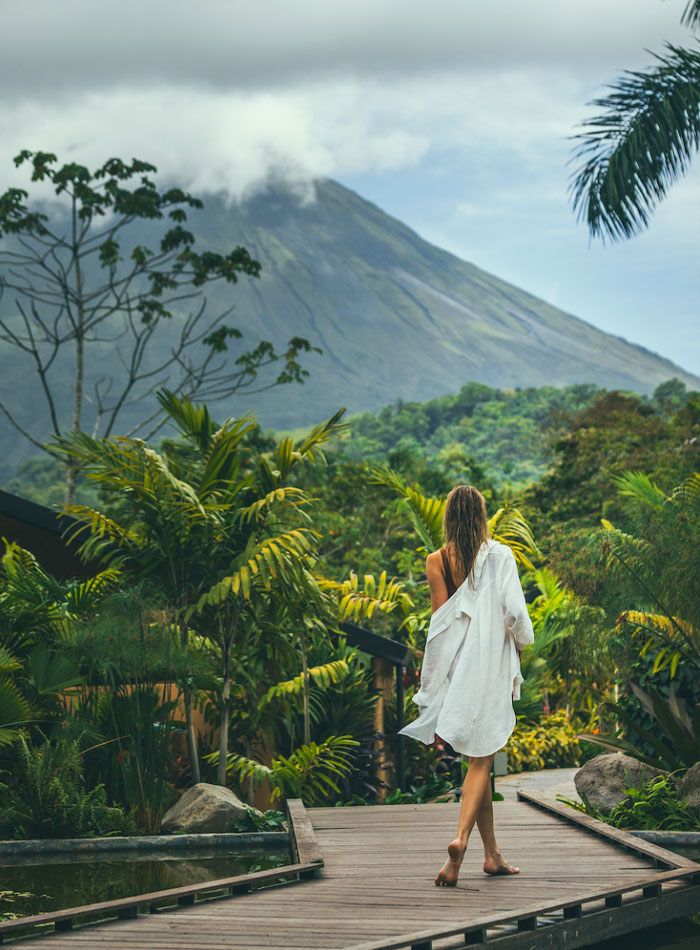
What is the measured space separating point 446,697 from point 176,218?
1819cm

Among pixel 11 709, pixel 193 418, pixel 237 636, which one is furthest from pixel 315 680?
pixel 11 709

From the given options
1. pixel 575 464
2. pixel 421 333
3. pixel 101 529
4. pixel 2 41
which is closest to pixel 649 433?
pixel 575 464

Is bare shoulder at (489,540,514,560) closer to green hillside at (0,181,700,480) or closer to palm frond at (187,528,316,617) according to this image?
palm frond at (187,528,316,617)

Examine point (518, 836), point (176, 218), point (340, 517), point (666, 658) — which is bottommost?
point (518, 836)

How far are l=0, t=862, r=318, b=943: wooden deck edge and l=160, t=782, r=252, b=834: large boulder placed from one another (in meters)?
2.34

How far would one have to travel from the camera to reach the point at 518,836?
6.90m

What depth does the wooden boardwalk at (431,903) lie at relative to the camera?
14.9ft

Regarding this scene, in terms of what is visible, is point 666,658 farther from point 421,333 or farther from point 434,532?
point 421,333

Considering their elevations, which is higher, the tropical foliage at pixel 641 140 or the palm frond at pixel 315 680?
the tropical foliage at pixel 641 140

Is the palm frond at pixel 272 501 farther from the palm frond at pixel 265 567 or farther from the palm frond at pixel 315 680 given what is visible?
the palm frond at pixel 315 680

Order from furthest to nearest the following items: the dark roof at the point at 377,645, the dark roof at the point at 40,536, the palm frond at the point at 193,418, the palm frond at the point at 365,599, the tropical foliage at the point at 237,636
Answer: the dark roof at the point at 377,645, the palm frond at the point at 365,599, the dark roof at the point at 40,536, the palm frond at the point at 193,418, the tropical foliage at the point at 237,636

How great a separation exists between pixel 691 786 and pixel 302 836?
3.39m

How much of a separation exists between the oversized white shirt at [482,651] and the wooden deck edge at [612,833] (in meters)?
1.43

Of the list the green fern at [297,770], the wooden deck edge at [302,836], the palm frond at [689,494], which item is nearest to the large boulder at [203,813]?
the wooden deck edge at [302,836]
